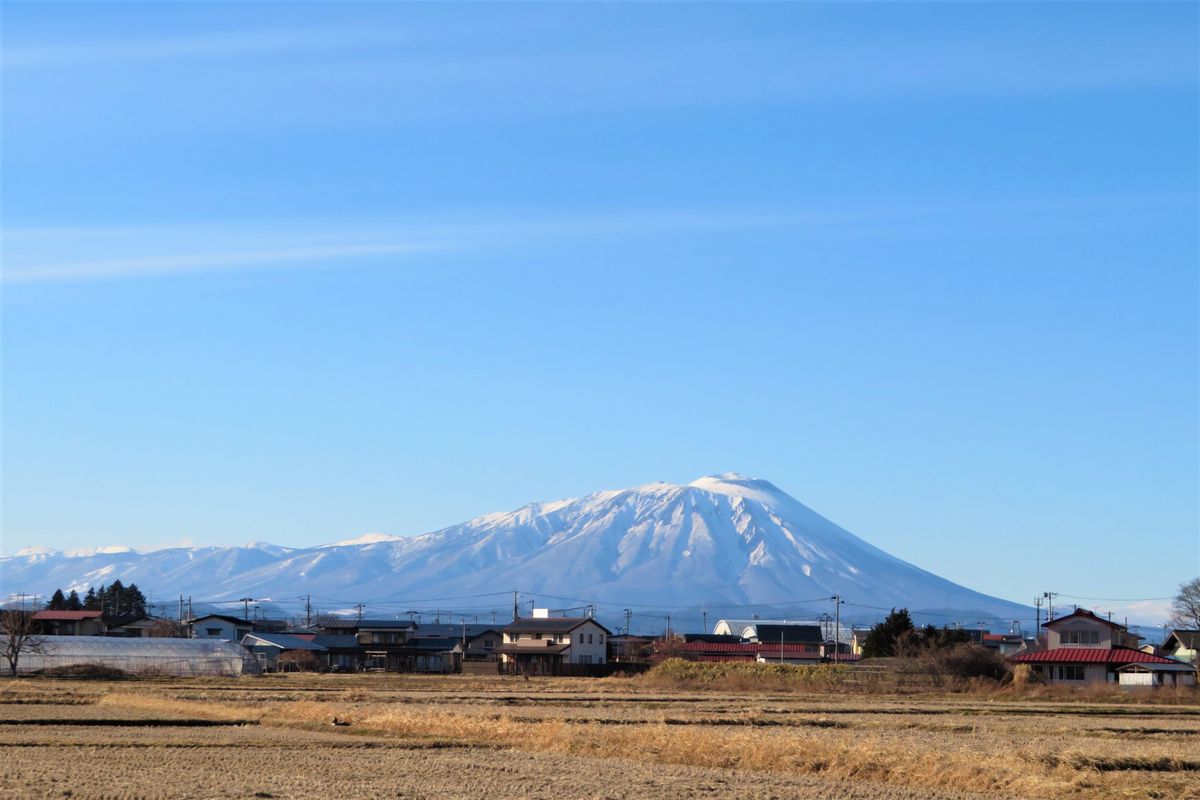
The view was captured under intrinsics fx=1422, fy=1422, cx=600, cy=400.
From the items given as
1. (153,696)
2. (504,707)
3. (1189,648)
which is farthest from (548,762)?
(1189,648)

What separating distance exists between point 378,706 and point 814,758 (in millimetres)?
17498

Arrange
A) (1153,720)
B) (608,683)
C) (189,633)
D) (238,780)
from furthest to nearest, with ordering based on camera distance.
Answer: (189,633)
(608,683)
(1153,720)
(238,780)

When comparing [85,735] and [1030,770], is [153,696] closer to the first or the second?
[85,735]

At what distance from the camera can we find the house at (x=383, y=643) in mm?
86750

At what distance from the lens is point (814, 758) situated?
73.5ft

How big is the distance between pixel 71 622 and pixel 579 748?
6721 cm

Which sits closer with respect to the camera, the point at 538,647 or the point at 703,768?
the point at 703,768

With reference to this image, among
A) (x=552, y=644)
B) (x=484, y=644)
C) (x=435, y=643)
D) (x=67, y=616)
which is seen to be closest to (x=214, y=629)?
(x=67, y=616)

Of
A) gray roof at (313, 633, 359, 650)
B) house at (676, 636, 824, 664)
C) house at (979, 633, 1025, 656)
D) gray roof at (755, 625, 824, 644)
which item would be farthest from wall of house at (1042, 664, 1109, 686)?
gray roof at (313, 633, 359, 650)

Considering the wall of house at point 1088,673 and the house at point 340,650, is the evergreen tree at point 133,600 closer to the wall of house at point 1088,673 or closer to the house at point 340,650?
the house at point 340,650

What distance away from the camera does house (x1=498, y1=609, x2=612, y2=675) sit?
77688 mm

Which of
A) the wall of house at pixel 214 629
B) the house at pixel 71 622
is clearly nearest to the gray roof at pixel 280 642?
the wall of house at pixel 214 629

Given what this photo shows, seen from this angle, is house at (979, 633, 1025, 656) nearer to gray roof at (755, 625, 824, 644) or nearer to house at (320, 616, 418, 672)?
gray roof at (755, 625, 824, 644)

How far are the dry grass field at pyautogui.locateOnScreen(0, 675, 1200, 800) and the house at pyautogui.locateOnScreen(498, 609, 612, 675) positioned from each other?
35098 millimetres
